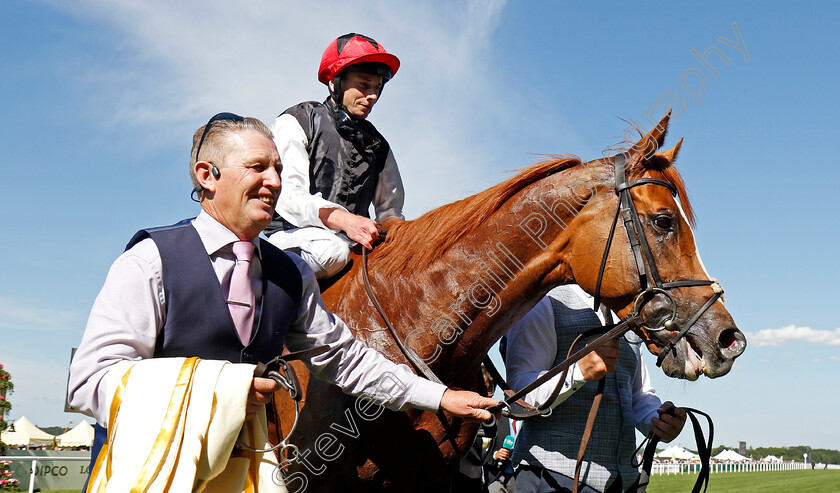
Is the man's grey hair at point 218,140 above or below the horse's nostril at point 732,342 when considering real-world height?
above

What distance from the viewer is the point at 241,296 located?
87.9 inches

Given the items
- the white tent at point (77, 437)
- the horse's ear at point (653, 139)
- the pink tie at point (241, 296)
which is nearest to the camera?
the pink tie at point (241, 296)

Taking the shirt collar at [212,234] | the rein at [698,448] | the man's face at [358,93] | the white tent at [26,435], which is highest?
the man's face at [358,93]

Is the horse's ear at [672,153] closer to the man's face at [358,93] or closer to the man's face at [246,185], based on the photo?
the man's face at [358,93]

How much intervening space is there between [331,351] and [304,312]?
18cm

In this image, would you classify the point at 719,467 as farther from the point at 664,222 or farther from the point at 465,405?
the point at 465,405

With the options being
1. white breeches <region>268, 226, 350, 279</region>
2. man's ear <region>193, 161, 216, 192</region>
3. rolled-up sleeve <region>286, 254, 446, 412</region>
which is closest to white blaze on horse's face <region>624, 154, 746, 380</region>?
rolled-up sleeve <region>286, 254, 446, 412</region>

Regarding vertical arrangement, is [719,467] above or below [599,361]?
below

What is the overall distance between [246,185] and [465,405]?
1.17m

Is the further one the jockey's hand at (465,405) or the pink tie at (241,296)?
the jockey's hand at (465,405)

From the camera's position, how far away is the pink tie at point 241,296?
2223 mm

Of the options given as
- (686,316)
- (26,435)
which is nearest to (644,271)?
(686,316)

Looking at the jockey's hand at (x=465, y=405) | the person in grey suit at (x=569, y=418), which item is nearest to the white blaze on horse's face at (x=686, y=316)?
the person in grey suit at (x=569, y=418)

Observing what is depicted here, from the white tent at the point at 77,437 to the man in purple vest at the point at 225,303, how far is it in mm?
34854
